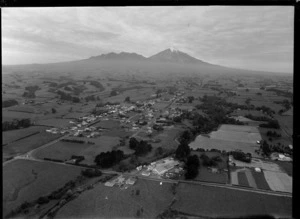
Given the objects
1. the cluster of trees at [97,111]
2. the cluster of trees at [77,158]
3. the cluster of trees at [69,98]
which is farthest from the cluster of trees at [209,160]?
the cluster of trees at [69,98]

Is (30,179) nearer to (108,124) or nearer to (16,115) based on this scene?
(108,124)

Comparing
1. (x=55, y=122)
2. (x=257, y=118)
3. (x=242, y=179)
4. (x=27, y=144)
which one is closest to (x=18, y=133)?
(x=27, y=144)

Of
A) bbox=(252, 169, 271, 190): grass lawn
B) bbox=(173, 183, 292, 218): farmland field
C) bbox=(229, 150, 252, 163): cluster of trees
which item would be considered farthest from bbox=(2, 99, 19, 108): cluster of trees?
bbox=(252, 169, 271, 190): grass lawn

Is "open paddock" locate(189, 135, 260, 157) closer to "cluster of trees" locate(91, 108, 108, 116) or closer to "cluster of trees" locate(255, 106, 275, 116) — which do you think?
"cluster of trees" locate(91, 108, 108, 116)
